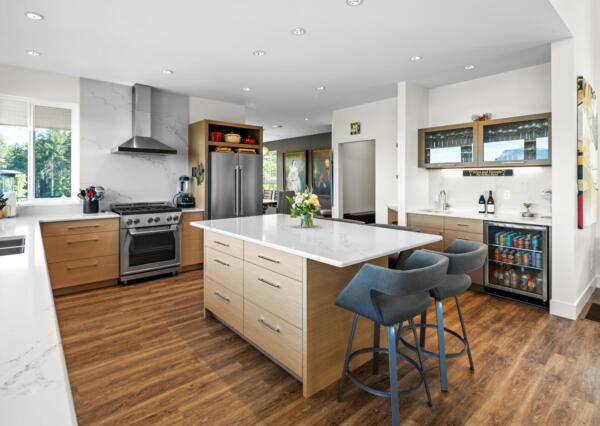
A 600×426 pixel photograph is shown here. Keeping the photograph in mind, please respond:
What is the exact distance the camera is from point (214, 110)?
5578 millimetres

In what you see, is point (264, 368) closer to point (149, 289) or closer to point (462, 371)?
point (462, 371)

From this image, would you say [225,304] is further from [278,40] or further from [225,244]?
[278,40]

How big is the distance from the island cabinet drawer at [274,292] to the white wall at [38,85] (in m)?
3.58

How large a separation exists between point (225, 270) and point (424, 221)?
2750mm

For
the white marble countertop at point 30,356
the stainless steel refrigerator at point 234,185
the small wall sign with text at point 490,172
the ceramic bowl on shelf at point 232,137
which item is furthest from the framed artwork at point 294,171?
the white marble countertop at point 30,356

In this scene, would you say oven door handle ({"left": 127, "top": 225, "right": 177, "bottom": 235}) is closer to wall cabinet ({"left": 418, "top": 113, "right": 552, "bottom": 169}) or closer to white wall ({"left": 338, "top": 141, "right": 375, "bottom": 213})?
wall cabinet ({"left": 418, "top": 113, "right": 552, "bottom": 169})

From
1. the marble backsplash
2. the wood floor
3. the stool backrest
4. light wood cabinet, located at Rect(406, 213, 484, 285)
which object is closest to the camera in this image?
the stool backrest

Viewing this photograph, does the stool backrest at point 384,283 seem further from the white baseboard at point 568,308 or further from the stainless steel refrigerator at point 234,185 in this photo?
the stainless steel refrigerator at point 234,185

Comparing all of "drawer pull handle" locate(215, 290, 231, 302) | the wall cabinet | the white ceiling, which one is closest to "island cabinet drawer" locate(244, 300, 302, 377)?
"drawer pull handle" locate(215, 290, 231, 302)

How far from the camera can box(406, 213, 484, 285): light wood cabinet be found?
3904 mm

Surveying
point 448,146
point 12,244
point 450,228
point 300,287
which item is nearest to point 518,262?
point 450,228

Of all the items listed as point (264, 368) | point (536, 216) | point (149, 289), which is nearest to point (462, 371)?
point (264, 368)

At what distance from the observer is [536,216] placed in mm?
3936

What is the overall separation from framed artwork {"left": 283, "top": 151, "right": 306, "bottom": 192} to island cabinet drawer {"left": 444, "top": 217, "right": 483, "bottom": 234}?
17.5 ft
